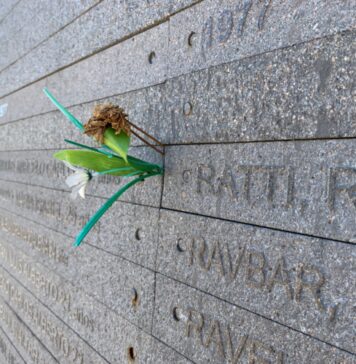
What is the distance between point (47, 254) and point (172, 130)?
254cm

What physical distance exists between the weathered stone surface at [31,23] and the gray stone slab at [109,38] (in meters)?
0.10

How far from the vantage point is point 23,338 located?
5.41 m

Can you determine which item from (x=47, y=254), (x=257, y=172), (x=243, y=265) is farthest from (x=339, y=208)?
(x=47, y=254)

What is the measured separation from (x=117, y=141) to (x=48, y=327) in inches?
113

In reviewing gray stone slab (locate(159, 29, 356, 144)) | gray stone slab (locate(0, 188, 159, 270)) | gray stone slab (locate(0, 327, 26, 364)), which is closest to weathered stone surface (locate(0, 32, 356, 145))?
gray stone slab (locate(159, 29, 356, 144))

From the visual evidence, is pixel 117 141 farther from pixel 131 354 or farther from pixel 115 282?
pixel 131 354

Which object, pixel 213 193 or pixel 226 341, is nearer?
pixel 226 341

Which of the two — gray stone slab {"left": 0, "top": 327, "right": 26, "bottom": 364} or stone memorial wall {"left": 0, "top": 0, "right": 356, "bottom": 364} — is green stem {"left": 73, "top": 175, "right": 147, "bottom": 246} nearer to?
stone memorial wall {"left": 0, "top": 0, "right": 356, "bottom": 364}

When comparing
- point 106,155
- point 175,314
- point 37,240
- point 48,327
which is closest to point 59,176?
point 37,240

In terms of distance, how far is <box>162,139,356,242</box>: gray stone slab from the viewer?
1.89 meters

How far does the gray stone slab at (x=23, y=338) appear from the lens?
15.7 ft

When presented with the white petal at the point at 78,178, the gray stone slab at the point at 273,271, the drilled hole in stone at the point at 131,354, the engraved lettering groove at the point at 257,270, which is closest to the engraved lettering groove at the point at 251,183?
the gray stone slab at the point at 273,271

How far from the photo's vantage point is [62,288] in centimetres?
443

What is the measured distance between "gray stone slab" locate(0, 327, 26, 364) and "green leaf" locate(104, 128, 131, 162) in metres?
3.85
